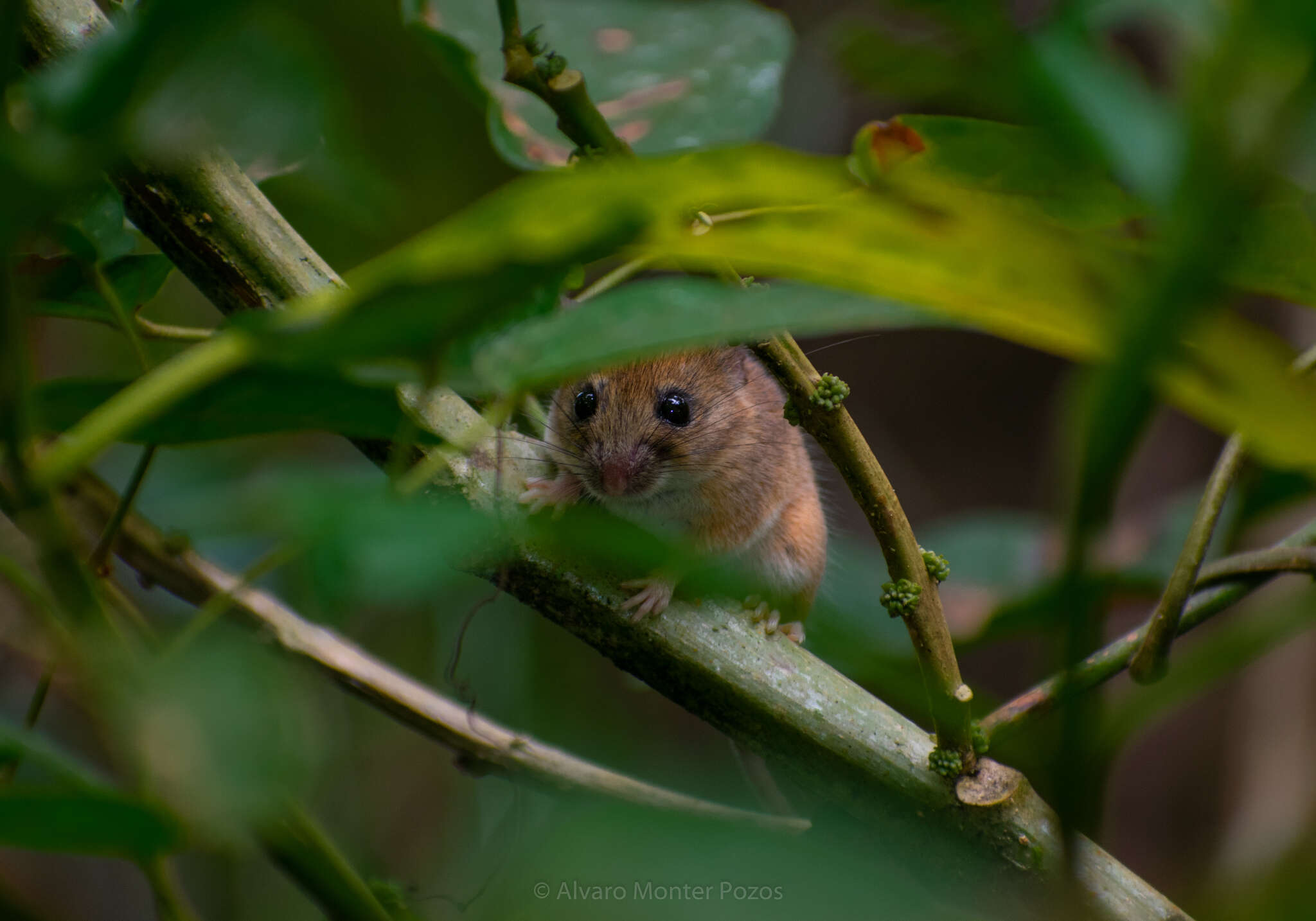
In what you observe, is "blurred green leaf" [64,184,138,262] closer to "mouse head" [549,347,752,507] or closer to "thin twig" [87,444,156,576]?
"thin twig" [87,444,156,576]

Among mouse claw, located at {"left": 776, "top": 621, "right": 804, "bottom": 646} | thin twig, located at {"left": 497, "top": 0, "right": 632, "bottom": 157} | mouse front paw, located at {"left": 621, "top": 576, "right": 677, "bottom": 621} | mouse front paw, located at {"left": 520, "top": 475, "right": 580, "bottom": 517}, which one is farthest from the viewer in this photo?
mouse front paw, located at {"left": 520, "top": 475, "right": 580, "bottom": 517}

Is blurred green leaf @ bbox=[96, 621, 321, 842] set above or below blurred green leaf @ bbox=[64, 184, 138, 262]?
below

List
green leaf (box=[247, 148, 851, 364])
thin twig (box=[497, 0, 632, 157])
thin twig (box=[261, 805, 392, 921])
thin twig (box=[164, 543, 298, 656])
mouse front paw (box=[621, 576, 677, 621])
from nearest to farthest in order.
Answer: green leaf (box=[247, 148, 851, 364]) → thin twig (box=[164, 543, 298, 656]) → thin twig (box=[261, 805, 392, 921]) → thin twig (box=[497, 0, 632, 157]) → mouse front paw (box=[621, 576, 677, 621])

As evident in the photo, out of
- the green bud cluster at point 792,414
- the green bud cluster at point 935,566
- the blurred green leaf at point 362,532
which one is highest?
the green bud cluster at point 792,414

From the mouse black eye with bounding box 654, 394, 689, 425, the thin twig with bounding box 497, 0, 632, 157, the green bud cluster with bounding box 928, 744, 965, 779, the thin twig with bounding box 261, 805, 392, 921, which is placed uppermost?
the thin twig with bounding box 497, 0, 632, 157

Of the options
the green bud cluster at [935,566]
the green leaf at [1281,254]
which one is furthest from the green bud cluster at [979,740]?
the green leaf at [1281,254]

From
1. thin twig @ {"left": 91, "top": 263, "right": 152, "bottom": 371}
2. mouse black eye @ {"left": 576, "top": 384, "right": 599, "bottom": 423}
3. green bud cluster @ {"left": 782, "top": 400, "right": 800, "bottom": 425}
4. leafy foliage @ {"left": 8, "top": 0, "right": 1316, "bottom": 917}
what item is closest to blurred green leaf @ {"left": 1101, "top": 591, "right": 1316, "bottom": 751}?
Answer: leafy foliage @ {"left": 8, "top": 0, "right": 1316, "bottom": 917}

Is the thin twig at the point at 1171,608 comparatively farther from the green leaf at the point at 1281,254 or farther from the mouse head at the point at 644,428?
the mouse head at the point at 644,428
